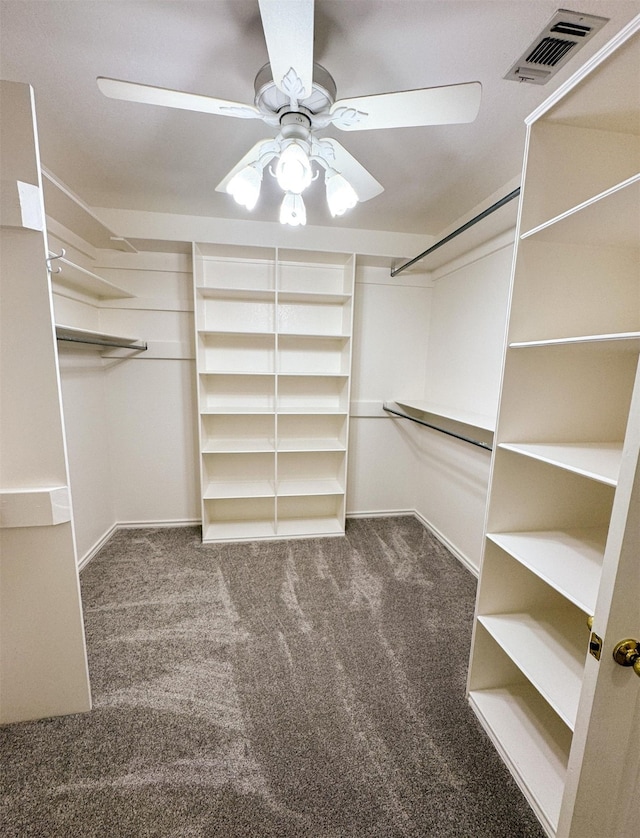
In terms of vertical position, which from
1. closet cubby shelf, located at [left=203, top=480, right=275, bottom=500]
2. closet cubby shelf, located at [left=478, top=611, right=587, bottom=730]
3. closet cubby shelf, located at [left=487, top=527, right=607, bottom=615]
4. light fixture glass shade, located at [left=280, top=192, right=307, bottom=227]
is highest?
light fixture glass shade, located at [left=280, top=192, right=307, bottom=227]

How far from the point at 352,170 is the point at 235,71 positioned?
553 millimetres

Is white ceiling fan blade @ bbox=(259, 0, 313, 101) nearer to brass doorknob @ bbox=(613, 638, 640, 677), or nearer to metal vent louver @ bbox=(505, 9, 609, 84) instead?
metal vent louver @ bbox=(505, 9, 609, 84)

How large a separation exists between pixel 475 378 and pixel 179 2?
7.53 feet

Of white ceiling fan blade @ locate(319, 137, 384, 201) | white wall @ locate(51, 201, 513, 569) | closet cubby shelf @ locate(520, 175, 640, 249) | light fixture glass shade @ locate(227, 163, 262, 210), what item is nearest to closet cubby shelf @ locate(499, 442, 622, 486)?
closet cubby shelf @ locate(520, 175, 640, 249)

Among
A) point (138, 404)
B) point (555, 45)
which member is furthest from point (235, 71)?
point (138, 404)

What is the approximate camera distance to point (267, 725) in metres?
1.36

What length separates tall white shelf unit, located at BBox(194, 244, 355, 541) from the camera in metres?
2.66

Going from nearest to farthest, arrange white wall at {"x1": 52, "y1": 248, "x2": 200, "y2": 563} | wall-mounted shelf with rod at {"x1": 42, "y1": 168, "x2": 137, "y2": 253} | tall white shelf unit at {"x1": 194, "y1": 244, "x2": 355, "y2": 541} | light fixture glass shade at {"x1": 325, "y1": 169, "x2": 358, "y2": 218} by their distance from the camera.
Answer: light fixture glass shade at {"x1": 325, "y1": 169, "x2": 358, "y2": 218}
wall-mounted shelf with rod at {"x1": 42, "y1": 168, "x2": 137, "y2": 253}
white wall at {"x1": 52, "y1": 248, "x2": 200, "y2": 563}
tall white shelf unit at {"x1": 194, "y1": 244, "x2": 355, "y2": 541}

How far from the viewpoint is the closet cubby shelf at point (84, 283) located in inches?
71.4

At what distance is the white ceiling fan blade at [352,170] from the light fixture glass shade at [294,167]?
198 millimetres

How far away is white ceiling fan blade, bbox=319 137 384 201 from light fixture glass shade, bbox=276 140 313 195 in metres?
0.20

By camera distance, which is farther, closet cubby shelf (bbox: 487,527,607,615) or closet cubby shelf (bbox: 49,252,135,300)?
closet cubby shelf (bbox: 49,252,135,300)

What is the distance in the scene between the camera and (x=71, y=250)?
7.48 feet

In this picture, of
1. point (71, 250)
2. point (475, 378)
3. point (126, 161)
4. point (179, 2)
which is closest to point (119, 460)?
point (71, 250)
